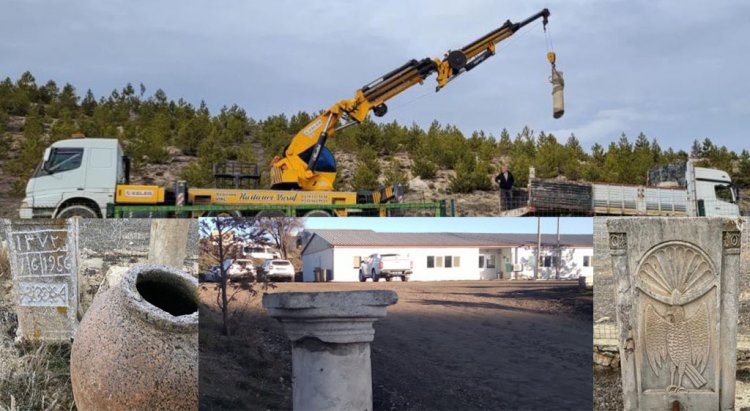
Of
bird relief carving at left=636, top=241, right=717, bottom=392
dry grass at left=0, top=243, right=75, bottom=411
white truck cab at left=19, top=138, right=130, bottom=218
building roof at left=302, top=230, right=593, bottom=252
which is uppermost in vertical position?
white truck cab at left=19, top=138, right=130, bottom=218

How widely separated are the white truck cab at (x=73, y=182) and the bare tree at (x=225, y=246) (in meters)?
9.14

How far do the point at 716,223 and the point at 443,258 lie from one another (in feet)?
6.60

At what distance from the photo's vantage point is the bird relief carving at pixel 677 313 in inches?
208

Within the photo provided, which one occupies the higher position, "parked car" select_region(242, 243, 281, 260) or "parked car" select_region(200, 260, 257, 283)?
"parked car" select_region(242, 243, 281, 260)

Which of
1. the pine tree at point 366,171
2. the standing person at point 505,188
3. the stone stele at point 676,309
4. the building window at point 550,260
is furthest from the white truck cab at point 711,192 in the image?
the building window at point 550,260

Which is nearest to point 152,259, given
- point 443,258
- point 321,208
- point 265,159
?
point 443,258

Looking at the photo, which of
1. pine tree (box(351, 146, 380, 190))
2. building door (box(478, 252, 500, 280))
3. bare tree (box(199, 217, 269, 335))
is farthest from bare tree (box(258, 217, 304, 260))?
pine tree (box(351, 146, 380, 190))

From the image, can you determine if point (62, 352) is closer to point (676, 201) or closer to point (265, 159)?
point (676, 201)

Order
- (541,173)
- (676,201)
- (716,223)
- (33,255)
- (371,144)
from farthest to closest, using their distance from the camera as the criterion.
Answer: (371,144), (541,173), (676,201), (33,255), (716,223)

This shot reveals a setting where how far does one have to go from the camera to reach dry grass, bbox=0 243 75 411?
5.65 meters

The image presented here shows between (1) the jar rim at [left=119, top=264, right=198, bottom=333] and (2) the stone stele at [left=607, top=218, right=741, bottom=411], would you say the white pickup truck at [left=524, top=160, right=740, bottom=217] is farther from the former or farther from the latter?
(1) the jar rim at [left=119, top=264, right=198, bottom=333]

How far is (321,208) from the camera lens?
46.1ft

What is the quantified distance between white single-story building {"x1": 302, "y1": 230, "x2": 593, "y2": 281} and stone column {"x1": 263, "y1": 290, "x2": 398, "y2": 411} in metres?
0.44

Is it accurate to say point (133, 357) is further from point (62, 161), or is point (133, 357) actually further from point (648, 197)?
point (648, 197)
